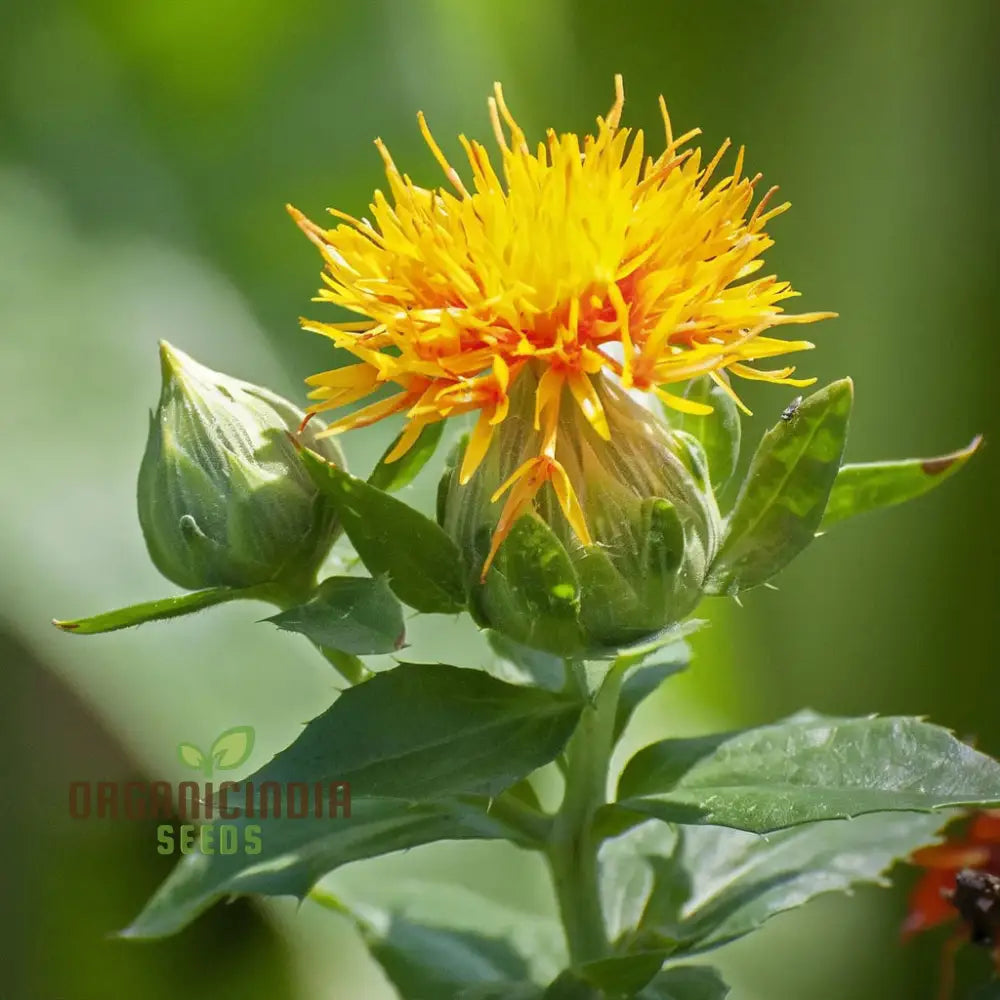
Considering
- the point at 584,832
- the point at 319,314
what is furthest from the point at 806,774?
the point at 319,314

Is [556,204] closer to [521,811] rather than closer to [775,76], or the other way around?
[521,811]

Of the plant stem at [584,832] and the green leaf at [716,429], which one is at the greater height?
the green leaf at [716,429]

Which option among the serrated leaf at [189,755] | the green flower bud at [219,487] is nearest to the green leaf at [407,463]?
the green flower bud at [219,487]

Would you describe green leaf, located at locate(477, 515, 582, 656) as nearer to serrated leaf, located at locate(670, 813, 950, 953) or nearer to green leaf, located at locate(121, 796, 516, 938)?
green leaf, located at locate(121, 796, 516, 938)

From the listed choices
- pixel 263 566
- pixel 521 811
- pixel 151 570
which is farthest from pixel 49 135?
pixel 521 811

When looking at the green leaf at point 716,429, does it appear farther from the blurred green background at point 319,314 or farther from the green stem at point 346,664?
the blurred green background at point 319,314

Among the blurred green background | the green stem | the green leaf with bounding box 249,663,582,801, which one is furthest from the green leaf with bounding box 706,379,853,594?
the blurred green background
